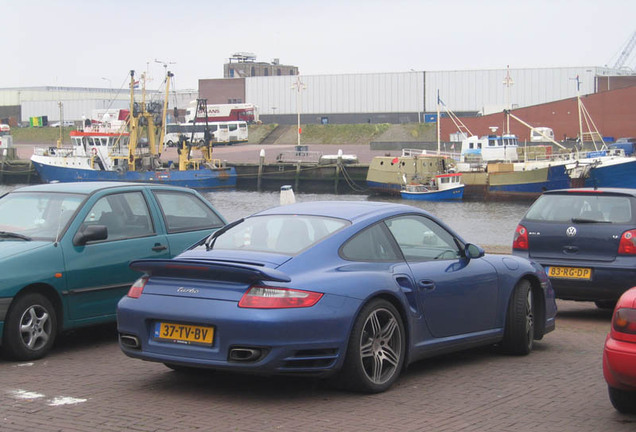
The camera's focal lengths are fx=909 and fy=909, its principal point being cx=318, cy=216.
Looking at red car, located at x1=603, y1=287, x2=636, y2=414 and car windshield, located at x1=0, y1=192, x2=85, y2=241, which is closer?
red car, located at x1=603, y1=287, x2=636, y2=414

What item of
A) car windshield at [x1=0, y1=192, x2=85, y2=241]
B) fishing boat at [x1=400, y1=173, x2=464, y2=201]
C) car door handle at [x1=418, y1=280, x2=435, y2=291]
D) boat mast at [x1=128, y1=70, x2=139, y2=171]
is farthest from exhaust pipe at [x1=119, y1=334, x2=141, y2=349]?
boat mast at [x1=128, y1=70, x2=139, y2=171]

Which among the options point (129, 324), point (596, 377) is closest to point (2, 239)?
point (129, 324)

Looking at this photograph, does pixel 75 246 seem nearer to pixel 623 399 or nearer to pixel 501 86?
pixel 623 399

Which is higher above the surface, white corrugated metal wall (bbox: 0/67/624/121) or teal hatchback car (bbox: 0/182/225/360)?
white corrugated metal wall (bbox: 0/67/624/121)

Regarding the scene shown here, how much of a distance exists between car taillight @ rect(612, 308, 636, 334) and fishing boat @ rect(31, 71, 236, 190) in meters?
56.7

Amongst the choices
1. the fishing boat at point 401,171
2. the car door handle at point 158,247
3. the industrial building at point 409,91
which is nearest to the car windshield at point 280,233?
the car door handle at point 158,247

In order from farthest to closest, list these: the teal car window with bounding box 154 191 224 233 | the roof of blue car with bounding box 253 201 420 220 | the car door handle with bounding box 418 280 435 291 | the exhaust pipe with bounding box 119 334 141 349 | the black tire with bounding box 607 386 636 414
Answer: the teal car window with bounding box 154 191 224 233, the roof of blue car with bounding box 253 201 420 220, the car door handle with bounding box 418 280 435 291, the exhaust pipe with bounding box 119 334 141 349, the black tire with bounding box 607 386 636 414

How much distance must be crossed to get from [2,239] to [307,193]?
56725mm

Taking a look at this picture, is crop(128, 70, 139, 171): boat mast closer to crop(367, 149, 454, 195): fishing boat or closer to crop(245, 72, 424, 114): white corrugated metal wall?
crop(367, 149, 454, 195): fishing boat

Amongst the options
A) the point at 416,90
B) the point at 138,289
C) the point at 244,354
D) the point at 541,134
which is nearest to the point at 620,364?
the point at 244,354

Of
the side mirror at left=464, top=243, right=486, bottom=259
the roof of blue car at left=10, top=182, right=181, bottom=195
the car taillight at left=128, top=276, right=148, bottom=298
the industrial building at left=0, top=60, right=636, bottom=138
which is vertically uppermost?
the industrial building at left=0, top=60, right=636, bottom=138

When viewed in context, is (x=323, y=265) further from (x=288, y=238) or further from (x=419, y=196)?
(x=419, y=196)

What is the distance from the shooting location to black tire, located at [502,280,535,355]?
7.99 metres

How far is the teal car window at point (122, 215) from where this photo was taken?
8.81 meters
